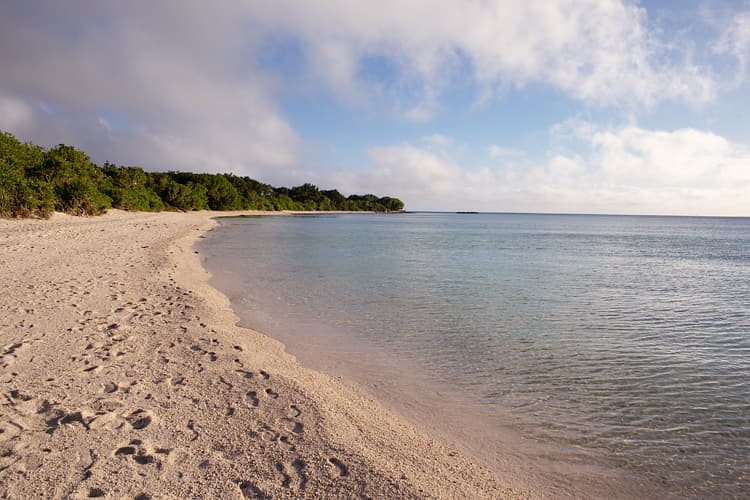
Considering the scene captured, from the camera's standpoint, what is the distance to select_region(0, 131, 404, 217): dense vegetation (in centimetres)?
3081

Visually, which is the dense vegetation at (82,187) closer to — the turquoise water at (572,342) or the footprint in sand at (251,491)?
the turquoise water at (572,342)

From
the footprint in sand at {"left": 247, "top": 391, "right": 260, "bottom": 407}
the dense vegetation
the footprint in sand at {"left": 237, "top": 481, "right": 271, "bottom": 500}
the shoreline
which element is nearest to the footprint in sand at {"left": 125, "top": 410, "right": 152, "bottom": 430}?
the footprint in sand at {"left": 247, "top": 391, "right": 260, "bottom": 407}

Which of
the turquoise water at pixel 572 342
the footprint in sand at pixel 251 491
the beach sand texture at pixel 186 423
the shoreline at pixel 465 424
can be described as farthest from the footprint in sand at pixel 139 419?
the turquoise water at pixel 572 342

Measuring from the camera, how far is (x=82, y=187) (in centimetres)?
3944

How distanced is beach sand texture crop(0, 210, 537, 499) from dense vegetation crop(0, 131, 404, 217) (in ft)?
96.2

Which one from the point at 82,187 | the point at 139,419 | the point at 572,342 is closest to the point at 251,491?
the point at 139,419

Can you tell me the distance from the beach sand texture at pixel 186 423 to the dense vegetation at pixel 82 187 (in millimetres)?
29319

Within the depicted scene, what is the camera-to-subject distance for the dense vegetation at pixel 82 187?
30812 millimetres

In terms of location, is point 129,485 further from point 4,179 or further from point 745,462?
point 4,179

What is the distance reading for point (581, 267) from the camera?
24625 millimetres

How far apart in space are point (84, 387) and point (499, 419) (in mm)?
5529

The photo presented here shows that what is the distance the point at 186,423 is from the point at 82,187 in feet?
145

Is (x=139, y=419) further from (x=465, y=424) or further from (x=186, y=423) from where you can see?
(x=465, y=424)

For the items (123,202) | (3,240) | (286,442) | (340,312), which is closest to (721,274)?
(340,312)
